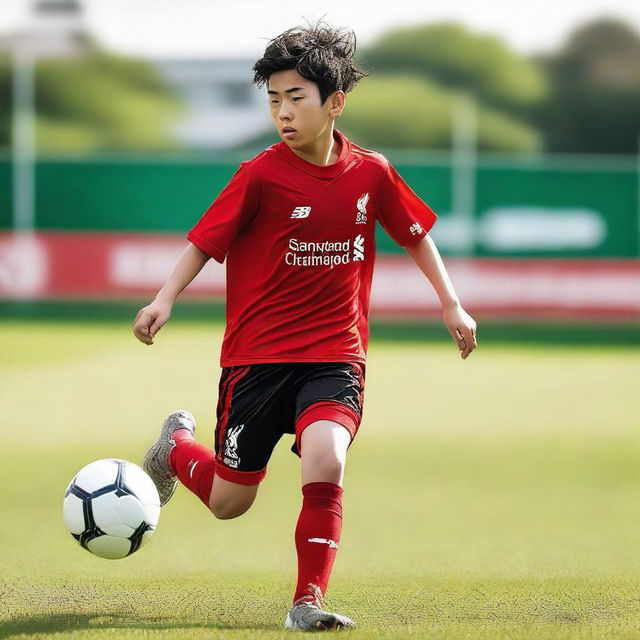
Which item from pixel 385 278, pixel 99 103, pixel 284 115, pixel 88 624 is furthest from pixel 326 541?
pixel 99 103

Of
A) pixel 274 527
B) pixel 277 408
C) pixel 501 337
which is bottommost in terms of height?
pixel 501 337

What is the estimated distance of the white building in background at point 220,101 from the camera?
47.8 m

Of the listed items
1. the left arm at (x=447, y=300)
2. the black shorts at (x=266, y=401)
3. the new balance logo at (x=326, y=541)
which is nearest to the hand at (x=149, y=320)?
the black shorts at (x=266, y=401)

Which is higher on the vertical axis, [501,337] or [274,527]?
[274,527]

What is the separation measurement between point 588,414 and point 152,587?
5700mm

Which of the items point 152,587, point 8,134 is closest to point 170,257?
point 152,587

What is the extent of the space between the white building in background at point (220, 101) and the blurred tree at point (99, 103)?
1.88 meters

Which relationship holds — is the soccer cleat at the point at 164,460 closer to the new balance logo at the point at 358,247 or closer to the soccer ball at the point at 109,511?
the soccer ball at the point at 109,511

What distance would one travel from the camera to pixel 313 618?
393 centimetres

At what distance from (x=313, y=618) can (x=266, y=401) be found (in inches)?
31.3

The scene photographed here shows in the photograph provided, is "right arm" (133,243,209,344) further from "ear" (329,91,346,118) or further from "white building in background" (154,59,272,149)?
"white building in background" (154,59,272,149)

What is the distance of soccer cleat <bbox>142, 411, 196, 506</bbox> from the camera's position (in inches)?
206

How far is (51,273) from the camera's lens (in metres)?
17.5

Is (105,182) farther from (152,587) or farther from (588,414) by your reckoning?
(152,587)
